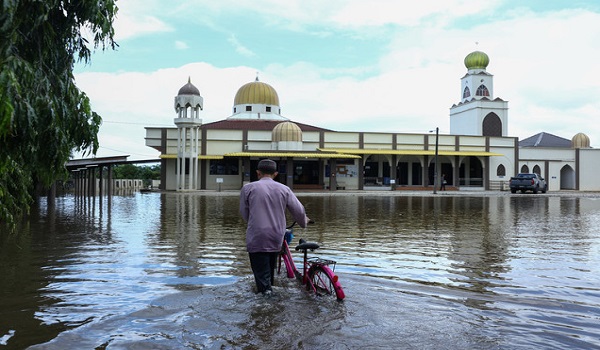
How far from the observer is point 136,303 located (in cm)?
534

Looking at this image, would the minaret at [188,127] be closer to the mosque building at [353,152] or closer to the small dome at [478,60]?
the mosque building at [353,152]

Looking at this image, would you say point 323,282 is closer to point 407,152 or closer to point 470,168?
point 407,152

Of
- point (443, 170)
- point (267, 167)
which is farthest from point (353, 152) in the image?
point (267, 167)

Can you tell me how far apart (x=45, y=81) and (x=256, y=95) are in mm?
47881

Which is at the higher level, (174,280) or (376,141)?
(376,141)

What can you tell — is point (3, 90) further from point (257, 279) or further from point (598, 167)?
point (598, 167)

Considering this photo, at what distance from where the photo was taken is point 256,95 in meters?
52.0

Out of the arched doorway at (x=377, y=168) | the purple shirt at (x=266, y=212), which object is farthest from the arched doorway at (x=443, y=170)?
the purple shirt at (x=266, y=212)

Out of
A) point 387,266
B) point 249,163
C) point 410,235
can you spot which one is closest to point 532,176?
point 249,163

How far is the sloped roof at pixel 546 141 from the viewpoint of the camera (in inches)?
2399

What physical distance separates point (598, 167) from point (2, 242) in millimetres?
58878

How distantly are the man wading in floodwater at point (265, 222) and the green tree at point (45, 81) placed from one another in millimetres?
1762

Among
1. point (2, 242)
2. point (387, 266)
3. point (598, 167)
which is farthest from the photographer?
point (598, 167)

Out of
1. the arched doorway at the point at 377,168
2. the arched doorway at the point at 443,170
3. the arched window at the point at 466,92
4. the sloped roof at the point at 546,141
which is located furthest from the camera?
the sloped roof at the point at 546,141
